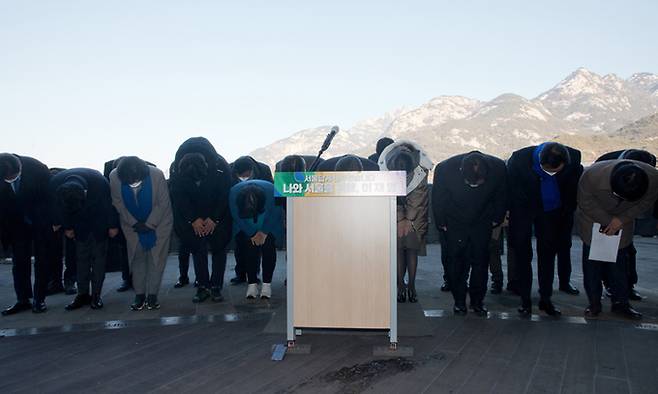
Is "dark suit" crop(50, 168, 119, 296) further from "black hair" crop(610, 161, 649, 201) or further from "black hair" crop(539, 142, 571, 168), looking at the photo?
"black hair" crop(610, 161, 649, 201)

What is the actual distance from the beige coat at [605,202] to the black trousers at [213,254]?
4024 millimetres

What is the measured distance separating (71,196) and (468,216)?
13.7 ft

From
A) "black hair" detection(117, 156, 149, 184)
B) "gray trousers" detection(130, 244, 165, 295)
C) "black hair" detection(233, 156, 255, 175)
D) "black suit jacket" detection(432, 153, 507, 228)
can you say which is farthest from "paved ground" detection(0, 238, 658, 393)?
"black hair" detection(233, 156, 255, 175)

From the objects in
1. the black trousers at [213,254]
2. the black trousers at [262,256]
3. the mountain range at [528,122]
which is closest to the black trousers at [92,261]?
the black trousers at [213,254]

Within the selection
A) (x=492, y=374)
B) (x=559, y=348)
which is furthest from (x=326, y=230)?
(x=559, y=348)

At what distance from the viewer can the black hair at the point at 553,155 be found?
526 centimetres

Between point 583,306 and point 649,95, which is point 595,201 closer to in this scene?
point 583,306

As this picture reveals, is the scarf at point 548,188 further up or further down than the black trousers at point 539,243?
further up

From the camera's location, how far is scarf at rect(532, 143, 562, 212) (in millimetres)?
5492

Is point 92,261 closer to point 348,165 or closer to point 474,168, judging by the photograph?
point 348,165

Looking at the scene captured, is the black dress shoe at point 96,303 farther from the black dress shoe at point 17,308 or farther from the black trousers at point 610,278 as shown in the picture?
the black trousers at point 610,278

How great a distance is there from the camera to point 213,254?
6.62 metres

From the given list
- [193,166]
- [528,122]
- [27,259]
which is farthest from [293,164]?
[528,122]

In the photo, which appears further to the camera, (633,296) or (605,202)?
(633,296)
